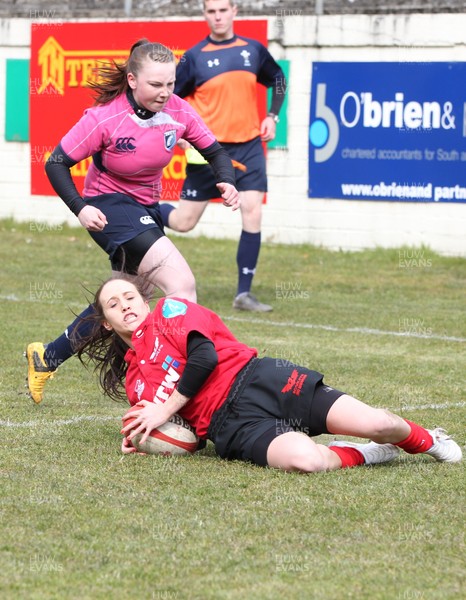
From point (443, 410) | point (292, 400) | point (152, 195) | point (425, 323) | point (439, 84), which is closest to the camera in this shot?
point (292, 400)

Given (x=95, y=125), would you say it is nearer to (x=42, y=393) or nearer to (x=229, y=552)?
(x=42, y=393)

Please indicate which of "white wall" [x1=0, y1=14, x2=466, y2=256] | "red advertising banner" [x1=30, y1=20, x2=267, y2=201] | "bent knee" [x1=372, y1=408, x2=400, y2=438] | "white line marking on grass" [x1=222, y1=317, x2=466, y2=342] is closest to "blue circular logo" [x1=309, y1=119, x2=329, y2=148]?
"white wall" [x1=0, y1=14, x2=466, y2=256]

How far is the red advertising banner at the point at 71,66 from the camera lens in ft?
51.7

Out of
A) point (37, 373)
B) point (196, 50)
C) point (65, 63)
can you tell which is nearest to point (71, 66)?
point (65, 63)

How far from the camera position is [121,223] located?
6855 mm

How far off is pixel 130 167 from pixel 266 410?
6.84 ft

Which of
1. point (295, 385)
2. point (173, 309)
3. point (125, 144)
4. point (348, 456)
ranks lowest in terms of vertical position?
point (348, 456)

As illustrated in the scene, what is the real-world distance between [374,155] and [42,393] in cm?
808

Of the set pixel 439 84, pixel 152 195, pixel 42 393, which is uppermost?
pixel 439 84

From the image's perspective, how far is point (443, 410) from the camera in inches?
260

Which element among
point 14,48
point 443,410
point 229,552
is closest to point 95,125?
point 443,410

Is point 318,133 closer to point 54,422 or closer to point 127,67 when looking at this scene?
point 127,67

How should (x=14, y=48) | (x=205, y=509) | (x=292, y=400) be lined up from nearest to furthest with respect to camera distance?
(x=205, y=509) → (x=292, y=400) → (x=14, y=48)

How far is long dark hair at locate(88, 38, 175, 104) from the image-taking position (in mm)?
6500
